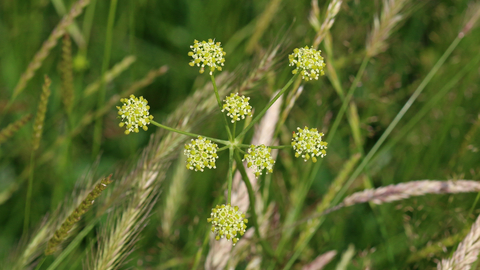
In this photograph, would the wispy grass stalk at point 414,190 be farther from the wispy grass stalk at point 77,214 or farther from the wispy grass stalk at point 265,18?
the wispy grass stalk at point 265,18

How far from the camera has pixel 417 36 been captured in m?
4.44

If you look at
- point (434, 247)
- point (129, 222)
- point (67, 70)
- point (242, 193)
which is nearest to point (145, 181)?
point (129, 222)

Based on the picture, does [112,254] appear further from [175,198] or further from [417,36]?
[417,36]

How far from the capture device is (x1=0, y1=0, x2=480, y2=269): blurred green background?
3.32 meters

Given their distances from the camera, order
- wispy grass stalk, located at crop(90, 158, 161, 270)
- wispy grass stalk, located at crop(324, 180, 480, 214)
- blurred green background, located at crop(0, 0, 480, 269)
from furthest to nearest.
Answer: blurred green background, located at crop(0, 0, 480, 269) < wispy grass stalk, located at crop(324, 180, 480, 214) < wispy grass stalk, located at crop(90, 158, 161, 270)

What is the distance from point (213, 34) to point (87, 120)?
190cm

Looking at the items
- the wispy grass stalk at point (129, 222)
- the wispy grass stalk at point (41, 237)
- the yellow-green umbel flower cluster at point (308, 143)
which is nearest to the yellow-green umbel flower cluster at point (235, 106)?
the yellow-green umbel flower cluster at point (308, 143)

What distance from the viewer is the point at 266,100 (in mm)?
3297

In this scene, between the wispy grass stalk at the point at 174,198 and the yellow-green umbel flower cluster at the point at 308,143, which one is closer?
the yellow-green umbel flower cluster at the point at 308,143

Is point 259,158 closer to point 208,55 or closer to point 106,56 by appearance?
point 208,55

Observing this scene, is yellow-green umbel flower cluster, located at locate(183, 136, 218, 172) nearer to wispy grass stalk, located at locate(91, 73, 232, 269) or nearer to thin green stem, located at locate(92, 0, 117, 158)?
wispy grass stalk, located at locate(91, 73, 232, 269)

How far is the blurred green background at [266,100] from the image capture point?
10.9 ft

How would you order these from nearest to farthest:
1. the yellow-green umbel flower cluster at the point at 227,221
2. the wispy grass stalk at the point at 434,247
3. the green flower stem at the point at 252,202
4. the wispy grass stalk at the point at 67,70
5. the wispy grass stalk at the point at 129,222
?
the yellow-green umbel flower cluster at the point at 227,221 → the green flower stem at the point at 252,202 → the wispy grass stalk at the point at 129,222 → the wispy grass stalk at the point at 434,247 → the wispy grass stalk at the point at 67,70

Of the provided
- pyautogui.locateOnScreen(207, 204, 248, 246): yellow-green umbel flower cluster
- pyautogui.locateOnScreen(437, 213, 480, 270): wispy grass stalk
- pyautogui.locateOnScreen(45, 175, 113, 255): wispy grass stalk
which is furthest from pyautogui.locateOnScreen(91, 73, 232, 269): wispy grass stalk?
pyautogui.locateOnScreen(437, 213, 480, 270): wispy grass stalk
